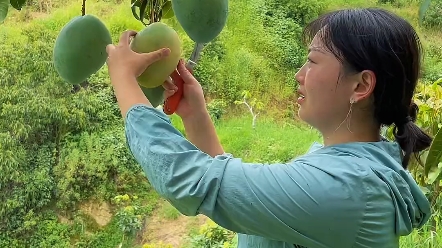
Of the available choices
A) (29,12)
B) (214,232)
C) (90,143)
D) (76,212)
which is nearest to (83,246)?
(76,212)

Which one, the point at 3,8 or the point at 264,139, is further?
the point at 264,139

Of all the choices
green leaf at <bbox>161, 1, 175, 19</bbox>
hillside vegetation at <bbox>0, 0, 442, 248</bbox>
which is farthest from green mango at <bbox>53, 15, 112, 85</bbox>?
hillside vegetation at <bbox>0, 0, 442, 248</bbox>

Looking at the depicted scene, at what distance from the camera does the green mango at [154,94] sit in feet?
2.07

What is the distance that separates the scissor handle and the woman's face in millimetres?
148

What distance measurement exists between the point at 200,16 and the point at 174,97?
0.13m

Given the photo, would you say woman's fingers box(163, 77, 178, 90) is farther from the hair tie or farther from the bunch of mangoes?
the hair tie

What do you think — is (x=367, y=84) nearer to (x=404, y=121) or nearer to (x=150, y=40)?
(x=404, y=121)

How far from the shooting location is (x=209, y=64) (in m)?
6.37

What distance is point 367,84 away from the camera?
0.60m

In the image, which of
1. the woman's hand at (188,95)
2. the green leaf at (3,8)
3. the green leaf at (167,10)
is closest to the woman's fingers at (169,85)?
the woman's hand at (188,95)

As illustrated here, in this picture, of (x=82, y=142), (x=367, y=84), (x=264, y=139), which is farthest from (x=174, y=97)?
(x=264, y=139)

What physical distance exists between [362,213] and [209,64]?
5890 mm

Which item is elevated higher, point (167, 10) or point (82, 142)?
point (167, 10)

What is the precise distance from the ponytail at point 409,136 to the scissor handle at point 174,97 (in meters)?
0.26
